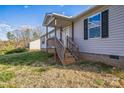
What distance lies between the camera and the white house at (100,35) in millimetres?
9125

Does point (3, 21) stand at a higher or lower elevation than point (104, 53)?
higher

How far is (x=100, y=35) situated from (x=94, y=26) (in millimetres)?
982

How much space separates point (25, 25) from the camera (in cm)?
5262

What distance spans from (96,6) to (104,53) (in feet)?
8.05

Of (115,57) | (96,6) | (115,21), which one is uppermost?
(96,6)

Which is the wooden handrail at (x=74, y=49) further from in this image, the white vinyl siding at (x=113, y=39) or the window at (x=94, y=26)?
the white vinyl siding at (x=113, y=39)

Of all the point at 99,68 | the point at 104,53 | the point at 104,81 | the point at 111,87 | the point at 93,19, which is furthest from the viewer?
the point at 93,19

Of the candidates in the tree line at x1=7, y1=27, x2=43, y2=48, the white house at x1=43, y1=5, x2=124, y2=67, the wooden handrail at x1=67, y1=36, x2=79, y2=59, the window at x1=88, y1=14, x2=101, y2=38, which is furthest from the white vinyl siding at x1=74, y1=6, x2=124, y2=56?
the tree line at x1=7, y1=27, x2=43, y2=48

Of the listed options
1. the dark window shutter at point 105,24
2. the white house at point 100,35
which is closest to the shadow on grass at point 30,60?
the white house at point 100,35

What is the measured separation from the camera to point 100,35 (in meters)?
10.8

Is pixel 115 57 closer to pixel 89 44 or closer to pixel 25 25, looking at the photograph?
pixel 89 44

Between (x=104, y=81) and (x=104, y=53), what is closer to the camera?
(x=104, y=81)

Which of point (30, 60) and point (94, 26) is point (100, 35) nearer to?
point (94, 26)

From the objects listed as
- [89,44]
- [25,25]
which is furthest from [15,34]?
[89,44]
